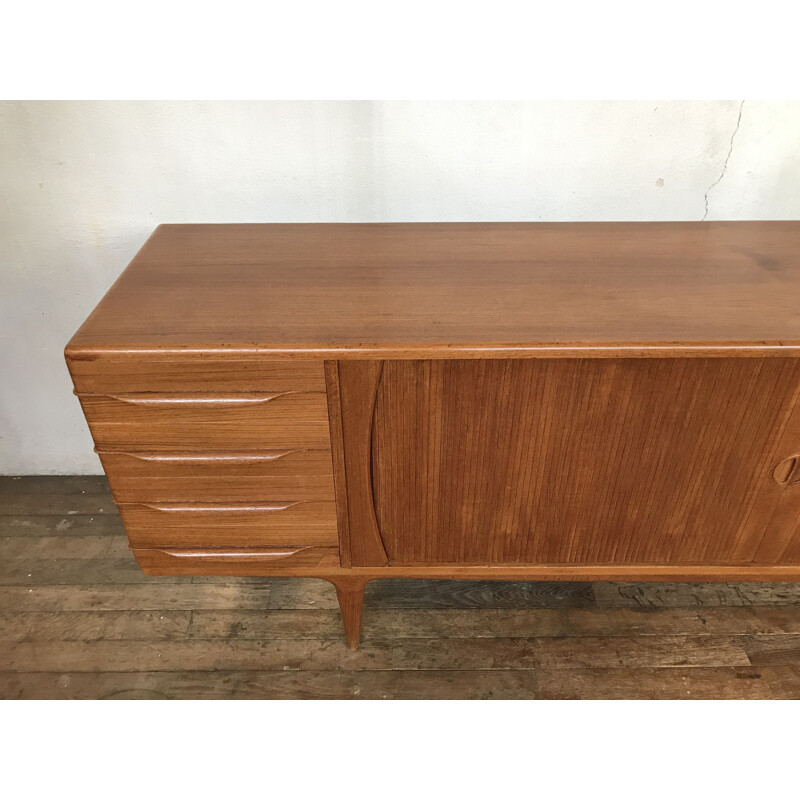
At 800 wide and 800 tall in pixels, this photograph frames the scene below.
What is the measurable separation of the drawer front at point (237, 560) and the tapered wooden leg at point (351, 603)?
65 millimetres

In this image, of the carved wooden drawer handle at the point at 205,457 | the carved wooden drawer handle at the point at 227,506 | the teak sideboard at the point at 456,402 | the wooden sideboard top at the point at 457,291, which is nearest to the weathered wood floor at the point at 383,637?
the teak sideboard at the point at 456,402

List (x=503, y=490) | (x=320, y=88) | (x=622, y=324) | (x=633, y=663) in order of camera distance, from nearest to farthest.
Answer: (x=622, y=324) → (x=503, y=490) → (x=320, y=88) → (x=633, y=663)

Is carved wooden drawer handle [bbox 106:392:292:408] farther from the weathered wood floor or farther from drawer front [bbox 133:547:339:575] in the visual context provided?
the weathered wood floor

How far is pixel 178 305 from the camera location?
1.17 metres

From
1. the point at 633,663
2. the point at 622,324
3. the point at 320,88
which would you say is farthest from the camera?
the point at 633,663

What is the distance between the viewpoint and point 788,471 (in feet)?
3.90

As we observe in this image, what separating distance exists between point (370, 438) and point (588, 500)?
42 centimetres

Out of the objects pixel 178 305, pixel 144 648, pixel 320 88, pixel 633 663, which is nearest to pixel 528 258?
pixel 320 88

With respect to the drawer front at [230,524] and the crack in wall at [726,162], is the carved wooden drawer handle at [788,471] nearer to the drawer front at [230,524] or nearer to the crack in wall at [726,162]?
the crack in wall at [726,162]

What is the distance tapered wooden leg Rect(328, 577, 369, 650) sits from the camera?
1.38 m

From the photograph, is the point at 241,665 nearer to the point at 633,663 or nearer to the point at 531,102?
the point at 633,663

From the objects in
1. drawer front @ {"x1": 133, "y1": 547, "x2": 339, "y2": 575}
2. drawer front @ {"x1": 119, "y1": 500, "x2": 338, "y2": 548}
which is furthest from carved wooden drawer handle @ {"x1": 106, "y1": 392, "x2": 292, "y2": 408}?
drawer front @ {"x1": 133, "y1": 547, "x2": 339, "y2": 575}

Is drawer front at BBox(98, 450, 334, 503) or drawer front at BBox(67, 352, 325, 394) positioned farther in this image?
drawer front at BBox(98, 450, 334, 503)

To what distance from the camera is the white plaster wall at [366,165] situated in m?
1.42
